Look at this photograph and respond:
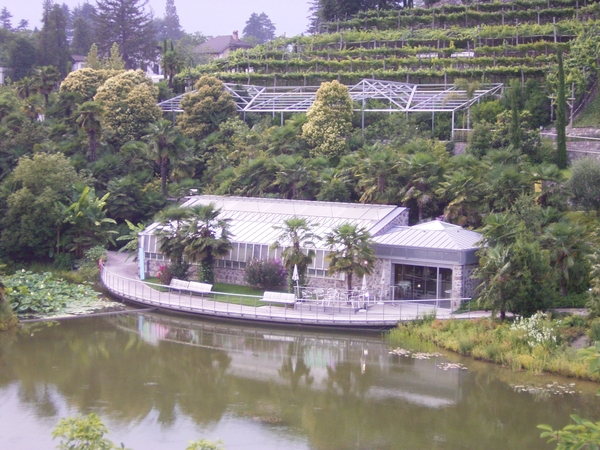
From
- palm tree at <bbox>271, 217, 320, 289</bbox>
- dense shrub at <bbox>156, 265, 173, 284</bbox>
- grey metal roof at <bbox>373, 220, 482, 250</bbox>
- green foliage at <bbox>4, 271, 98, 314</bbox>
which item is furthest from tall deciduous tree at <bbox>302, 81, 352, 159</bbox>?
green foliage at <bbox>4, 271, 98, 314</bbox>

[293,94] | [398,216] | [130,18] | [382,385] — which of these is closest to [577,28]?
[293,94]

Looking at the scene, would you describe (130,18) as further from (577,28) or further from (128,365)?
(128,365)

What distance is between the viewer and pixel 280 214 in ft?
124

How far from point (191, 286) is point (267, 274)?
3.20 m

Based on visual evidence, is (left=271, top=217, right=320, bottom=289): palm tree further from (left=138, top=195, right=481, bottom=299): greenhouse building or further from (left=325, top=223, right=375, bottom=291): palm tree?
(left=325, top=223, right=375, bottom=291): palm tree

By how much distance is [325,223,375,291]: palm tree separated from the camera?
102ft

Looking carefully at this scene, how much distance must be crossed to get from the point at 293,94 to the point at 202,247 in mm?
23406

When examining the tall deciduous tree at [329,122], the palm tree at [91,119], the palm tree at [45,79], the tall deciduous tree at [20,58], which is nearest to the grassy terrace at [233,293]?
the tall deciduous tree at [329,122]

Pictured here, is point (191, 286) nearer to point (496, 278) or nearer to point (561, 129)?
point (496, 278)

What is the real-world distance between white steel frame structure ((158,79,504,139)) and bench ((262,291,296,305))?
19.5m

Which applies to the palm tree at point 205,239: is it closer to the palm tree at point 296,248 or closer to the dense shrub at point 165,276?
the dense shrub at point 165,276

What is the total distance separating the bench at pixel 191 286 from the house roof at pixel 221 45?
6352 centimetres

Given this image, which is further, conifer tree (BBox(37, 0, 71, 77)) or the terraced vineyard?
conifer tree (BBox(37, 0, 71, 77))

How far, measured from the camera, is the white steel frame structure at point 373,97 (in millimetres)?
48281
